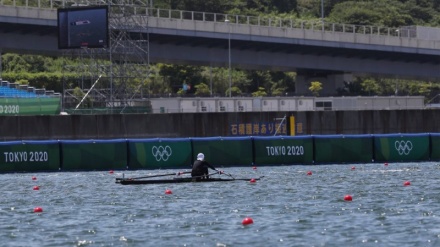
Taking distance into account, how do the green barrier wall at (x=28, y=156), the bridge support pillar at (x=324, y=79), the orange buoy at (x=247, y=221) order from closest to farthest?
1. the orange buoy at (x=247, y=221)
2. the green barrier wall at (x=28, y=156)
3. the bridge support pillar at (x=324, y=79)

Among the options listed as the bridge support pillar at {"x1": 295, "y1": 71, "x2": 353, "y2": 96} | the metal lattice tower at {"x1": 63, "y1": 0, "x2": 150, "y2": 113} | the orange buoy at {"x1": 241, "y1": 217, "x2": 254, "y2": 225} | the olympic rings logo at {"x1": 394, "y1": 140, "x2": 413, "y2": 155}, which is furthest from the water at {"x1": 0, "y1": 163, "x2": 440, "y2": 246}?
the bridge support pillar at {"x1": 295, "y1": 71, "x2": 353, "y2": 96}

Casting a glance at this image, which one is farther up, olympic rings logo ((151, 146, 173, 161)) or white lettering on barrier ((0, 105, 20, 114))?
white lettering on barrier ((0, 105, 20, 114))

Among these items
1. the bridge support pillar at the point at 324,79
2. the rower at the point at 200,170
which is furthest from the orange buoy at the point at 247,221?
the bridge support pillar at the point at 324,79

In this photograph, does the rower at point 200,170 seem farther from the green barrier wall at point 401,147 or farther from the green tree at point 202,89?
the green tree at point 202,89

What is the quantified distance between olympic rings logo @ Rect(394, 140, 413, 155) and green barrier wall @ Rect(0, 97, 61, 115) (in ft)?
87.3

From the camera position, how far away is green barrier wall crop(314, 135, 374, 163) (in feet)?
190

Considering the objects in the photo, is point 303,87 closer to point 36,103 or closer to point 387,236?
point 36,103

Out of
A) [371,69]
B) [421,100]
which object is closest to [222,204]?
[421,100]

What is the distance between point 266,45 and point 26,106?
39191 millimetres

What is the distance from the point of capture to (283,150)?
2255 inches

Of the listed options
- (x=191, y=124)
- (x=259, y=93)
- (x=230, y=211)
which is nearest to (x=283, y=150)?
(x=191, y=124)

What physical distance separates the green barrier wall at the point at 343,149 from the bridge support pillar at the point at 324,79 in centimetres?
5669

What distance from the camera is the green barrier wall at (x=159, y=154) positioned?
55.5 meters

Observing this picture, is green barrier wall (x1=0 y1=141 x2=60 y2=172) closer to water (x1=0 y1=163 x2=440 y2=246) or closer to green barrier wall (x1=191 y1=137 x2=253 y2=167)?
water (x1=0 y1=163 x2=440 y2=246)
